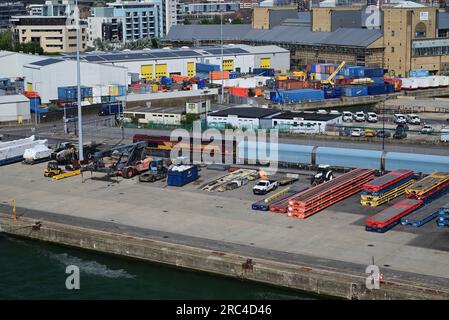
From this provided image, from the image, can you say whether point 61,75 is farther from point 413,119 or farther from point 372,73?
point 372,73

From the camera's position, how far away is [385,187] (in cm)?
1145

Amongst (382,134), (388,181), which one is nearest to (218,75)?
(382,134)

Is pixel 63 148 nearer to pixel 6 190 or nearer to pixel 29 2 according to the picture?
pixel 6 190

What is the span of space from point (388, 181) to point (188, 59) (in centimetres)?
1697

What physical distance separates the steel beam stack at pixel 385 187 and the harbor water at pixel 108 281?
9.79 feet

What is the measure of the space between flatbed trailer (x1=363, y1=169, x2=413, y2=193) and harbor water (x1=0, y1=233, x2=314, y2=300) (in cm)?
309

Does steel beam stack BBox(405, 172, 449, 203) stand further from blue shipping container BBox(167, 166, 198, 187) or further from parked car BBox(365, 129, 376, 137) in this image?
parked car BBox(365, 129, 376, 137)

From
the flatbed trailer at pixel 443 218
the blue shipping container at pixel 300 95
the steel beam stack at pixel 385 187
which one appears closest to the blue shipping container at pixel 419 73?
the blue shipping container at pixel 300 95

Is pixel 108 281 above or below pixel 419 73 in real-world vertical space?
below

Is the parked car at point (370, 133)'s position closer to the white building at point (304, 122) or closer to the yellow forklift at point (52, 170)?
the white building at point (304, 122)

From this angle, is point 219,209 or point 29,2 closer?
point 219,209

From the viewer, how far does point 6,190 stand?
1271 cm
